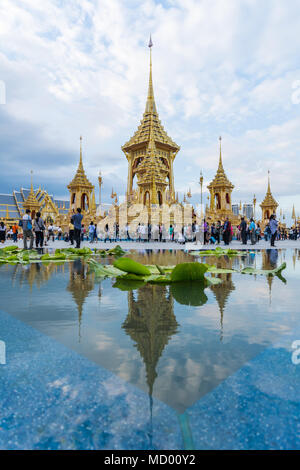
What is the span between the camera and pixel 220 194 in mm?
38906

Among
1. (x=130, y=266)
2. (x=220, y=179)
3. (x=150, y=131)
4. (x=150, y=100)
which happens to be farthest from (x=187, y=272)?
(x=150, y=100)

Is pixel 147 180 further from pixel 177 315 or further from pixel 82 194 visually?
pixel 177 315

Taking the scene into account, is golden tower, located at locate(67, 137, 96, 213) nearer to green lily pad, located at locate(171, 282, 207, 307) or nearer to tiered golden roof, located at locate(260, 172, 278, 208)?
tiered golden roof, located at locate(260, 172, 278, 208)

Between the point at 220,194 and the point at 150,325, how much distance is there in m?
38.8

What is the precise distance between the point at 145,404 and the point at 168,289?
1875 mm

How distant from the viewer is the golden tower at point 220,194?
3784 cm

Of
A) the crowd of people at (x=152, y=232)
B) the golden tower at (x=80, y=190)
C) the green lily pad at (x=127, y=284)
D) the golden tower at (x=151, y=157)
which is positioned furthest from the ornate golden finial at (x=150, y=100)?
the green lily pad at (x=127, y=284)

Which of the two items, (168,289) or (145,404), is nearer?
(145,404)

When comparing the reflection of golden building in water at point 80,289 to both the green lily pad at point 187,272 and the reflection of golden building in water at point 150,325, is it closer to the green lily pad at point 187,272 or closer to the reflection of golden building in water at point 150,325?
the reflection of golden building in water at point 150,325

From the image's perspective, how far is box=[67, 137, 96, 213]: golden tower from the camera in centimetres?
3906

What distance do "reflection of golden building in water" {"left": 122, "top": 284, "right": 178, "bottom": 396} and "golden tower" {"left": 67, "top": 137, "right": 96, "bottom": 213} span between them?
37710mm

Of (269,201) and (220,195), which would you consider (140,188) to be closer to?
(220,195)
